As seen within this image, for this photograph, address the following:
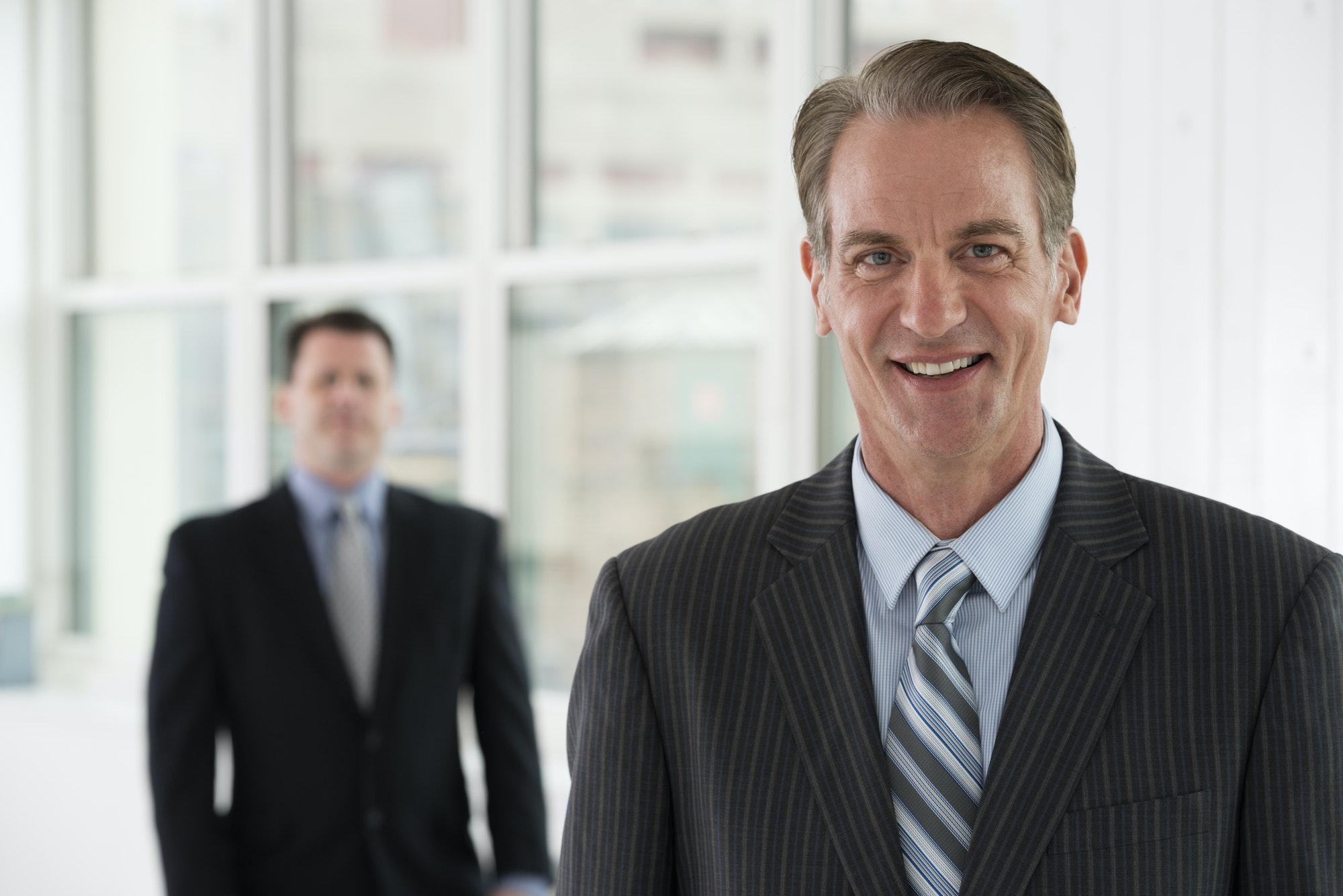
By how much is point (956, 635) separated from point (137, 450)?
4.36 meters

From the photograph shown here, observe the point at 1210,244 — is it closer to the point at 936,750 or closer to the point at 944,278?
the point at 944,278

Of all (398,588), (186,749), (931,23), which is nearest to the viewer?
(186,749)

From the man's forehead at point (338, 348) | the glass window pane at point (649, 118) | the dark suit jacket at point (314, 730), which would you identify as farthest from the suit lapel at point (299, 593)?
the glass window pane at point (649, 118)

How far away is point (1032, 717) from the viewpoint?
3.42 feet

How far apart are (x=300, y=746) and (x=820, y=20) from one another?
84.7 inches

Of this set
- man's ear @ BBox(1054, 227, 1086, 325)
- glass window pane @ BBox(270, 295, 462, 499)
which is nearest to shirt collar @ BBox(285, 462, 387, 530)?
glass window pane @ BBox(270, 295, 462, 499)

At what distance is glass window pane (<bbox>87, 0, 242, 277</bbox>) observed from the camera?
447 centimetres

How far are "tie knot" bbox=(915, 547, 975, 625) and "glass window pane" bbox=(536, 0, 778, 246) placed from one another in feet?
7.28

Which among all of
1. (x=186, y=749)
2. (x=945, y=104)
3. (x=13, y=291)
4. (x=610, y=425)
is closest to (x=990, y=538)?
(x=945, y=104)

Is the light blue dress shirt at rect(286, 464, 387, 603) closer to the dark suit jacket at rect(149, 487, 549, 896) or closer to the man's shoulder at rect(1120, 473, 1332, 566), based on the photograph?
the dark suit jacket at rect(149, 487, 549, 896)

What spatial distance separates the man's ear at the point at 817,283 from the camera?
122 centimetres

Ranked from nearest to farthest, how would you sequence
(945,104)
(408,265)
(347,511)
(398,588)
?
(945,104), (398,588), (347,511), (408,265)

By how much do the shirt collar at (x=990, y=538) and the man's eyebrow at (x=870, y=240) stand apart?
25 cm

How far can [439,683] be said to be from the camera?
2611mm
